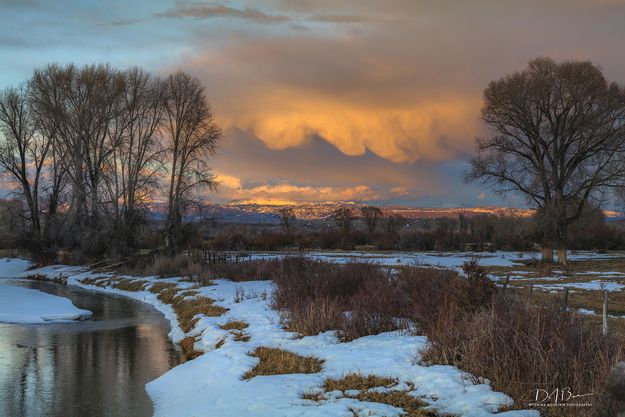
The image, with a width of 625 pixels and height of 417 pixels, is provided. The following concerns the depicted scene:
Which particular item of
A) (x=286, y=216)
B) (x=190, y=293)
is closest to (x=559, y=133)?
(x=190, y=293)

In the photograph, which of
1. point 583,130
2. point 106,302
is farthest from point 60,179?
point 583,130

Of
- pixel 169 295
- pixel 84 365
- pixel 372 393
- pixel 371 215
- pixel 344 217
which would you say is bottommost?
pixel 169 295

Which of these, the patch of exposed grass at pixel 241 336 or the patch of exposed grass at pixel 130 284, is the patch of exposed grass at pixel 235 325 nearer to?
the patch of exposed grass at pixel 241 336

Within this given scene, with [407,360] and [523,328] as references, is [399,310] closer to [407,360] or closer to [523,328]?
[407,360]

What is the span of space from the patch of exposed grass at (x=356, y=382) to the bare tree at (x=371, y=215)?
97519 mm

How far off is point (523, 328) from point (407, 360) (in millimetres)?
2144

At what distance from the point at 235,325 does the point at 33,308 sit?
11.9 meters

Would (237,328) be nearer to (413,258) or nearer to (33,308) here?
(33,308)

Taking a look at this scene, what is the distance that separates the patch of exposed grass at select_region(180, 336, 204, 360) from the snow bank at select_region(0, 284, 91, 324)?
747 centimetres

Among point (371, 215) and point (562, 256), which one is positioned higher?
point (371, 215)

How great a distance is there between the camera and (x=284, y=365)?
10812 mm

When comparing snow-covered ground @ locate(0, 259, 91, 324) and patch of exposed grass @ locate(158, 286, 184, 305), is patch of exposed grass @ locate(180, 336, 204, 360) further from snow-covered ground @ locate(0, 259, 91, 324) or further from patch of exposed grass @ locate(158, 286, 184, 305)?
patch of exposed grass @ locate(158, 286, 184, 305)

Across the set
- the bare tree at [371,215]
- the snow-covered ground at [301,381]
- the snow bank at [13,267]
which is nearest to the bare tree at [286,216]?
the bare tree at [371,215]

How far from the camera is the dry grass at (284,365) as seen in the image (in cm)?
→ 1050
